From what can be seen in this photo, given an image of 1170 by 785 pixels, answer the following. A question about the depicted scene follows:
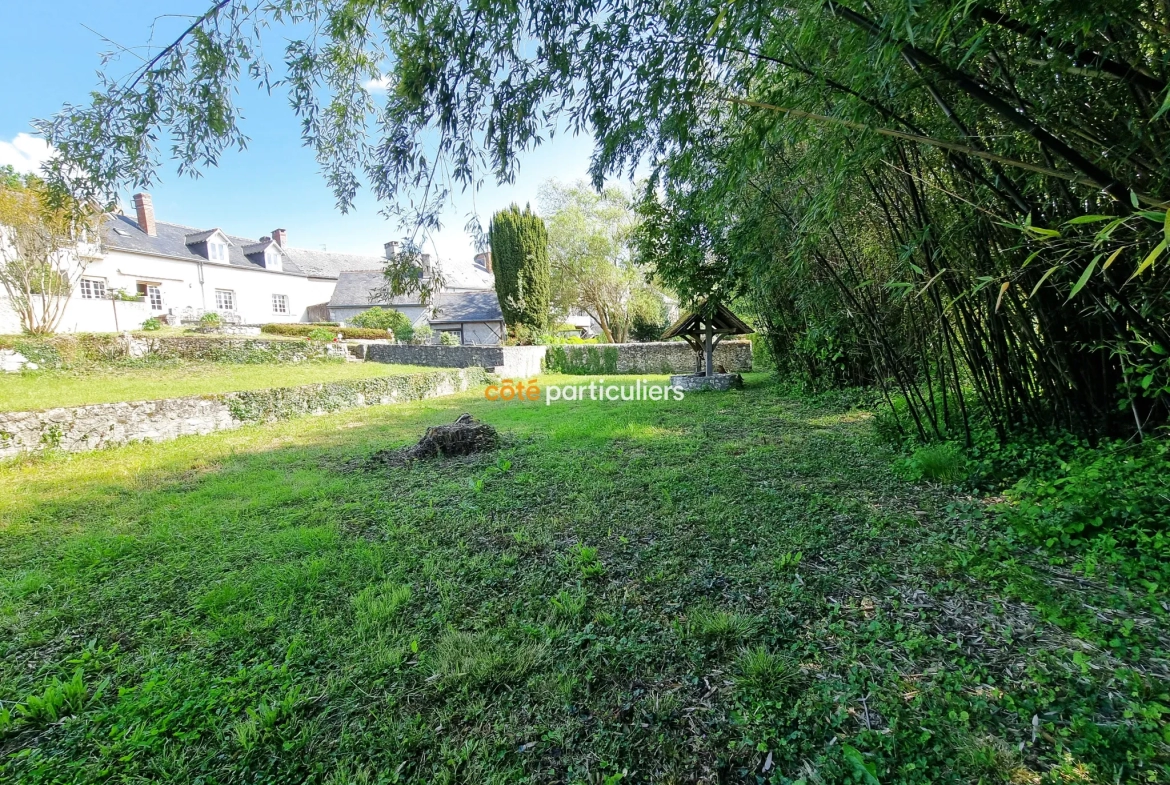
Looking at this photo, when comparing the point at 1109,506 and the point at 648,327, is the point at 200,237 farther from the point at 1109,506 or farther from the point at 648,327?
the point at 1109,506

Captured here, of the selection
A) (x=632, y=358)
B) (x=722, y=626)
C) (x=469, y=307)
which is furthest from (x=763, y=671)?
(x=469, y=307)

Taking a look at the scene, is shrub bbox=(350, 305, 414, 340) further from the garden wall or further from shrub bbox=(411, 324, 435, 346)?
the garden wall

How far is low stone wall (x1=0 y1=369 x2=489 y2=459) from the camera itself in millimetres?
4848

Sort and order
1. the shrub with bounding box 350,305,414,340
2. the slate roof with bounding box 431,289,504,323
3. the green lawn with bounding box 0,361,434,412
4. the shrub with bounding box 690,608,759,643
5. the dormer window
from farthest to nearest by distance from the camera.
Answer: the slate roof with bounding box 431,289,504,323
the dormer window
the shrub with bounding box 350,305,414,340
the green lawn with bounding box 0,361,434,412
the shrub with bounding box 690,608,759,643

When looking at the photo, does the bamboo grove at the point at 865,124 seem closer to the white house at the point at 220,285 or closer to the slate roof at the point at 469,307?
the white house at the point at 220,285

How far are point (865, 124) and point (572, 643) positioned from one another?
2383 millimetres

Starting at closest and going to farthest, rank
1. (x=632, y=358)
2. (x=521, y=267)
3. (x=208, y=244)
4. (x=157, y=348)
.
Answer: (x=157, y=348) → (x=632, y=358) → (x=521, y=267) → (x=208, y=244)

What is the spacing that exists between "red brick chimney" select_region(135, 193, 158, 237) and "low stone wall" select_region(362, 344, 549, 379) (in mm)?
13514

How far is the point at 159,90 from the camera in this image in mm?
2631

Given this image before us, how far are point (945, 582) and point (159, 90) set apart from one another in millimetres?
4942

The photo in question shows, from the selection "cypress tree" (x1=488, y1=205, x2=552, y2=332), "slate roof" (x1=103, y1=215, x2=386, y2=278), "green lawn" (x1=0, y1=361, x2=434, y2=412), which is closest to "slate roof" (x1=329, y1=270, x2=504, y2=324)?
"cypress tree" (x1=488, y1=205, x2=552, y2=332)

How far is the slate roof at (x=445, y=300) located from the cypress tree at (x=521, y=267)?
153 cm

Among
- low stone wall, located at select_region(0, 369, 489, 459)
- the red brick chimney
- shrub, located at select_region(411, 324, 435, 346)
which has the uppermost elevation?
the red brick chimney

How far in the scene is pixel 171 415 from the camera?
5953 mm
